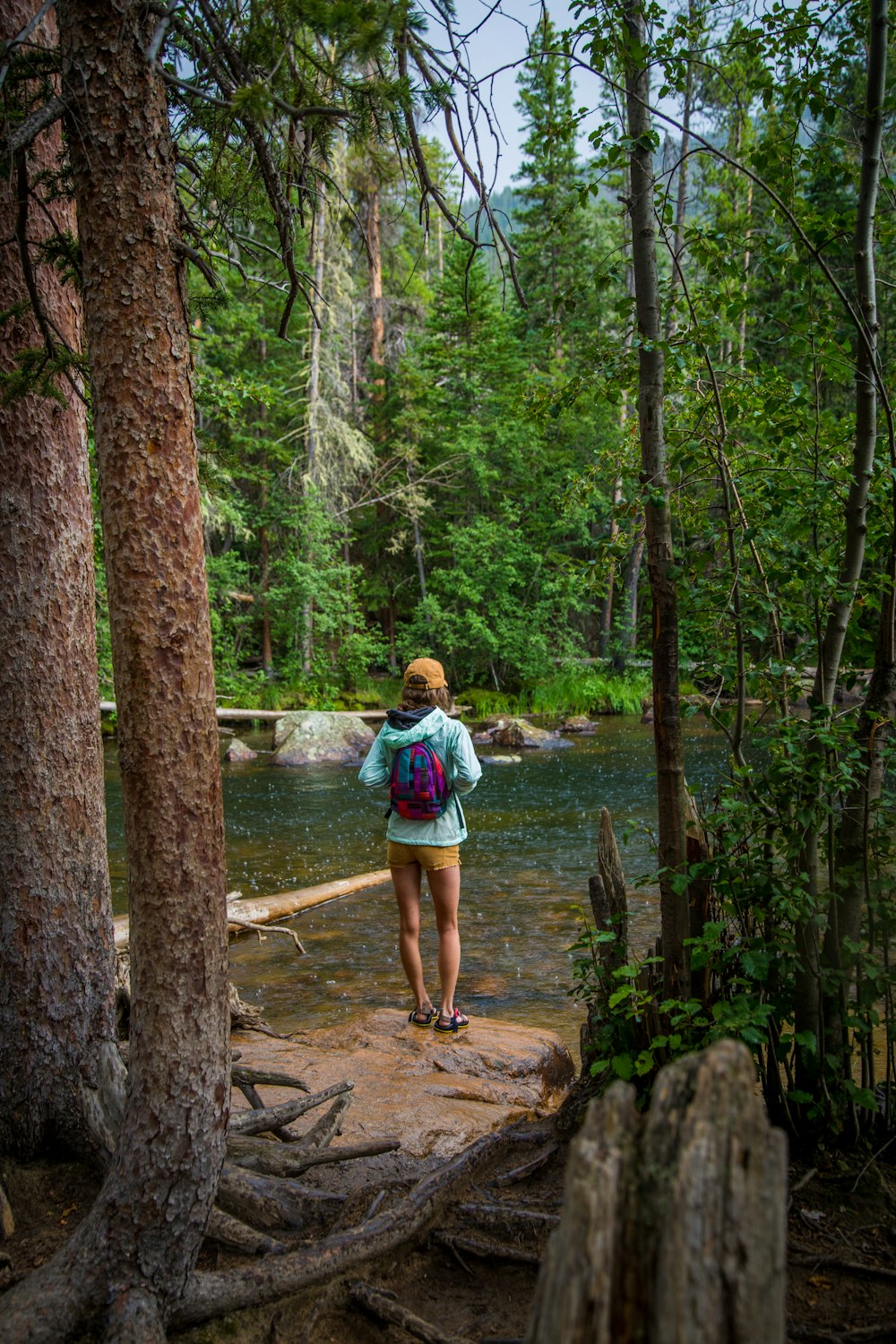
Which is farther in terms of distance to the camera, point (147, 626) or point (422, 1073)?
point (422, 1073)

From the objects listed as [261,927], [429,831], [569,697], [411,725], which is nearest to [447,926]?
[429,831]

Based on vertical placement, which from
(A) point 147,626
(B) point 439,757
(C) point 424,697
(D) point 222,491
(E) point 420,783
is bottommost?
(E) point 420,783

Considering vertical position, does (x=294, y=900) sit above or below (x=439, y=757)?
below

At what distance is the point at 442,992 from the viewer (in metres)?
5.46

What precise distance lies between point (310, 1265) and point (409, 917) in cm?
305

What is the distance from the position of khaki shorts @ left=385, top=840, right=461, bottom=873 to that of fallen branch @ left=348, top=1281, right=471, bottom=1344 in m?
2.93

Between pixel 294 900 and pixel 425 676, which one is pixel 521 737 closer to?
pixel 294 900

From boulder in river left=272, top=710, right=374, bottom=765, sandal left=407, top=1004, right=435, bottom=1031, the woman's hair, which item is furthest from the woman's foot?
boulder in river left=272, top=710, right=374, bottom=765

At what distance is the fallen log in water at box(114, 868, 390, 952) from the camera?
25.8ft

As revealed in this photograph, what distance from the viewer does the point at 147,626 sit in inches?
96.9

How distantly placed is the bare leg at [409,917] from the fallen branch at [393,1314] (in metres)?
3.04

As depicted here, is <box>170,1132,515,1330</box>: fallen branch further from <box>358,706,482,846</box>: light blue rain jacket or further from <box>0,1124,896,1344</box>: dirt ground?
<box>358,706,482,846</box>: light blue rain jacket

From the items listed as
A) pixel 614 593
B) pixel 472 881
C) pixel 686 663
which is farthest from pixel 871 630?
pixel 614 593

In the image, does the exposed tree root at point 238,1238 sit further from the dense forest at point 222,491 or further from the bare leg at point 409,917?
the bare leg at point 409,917
